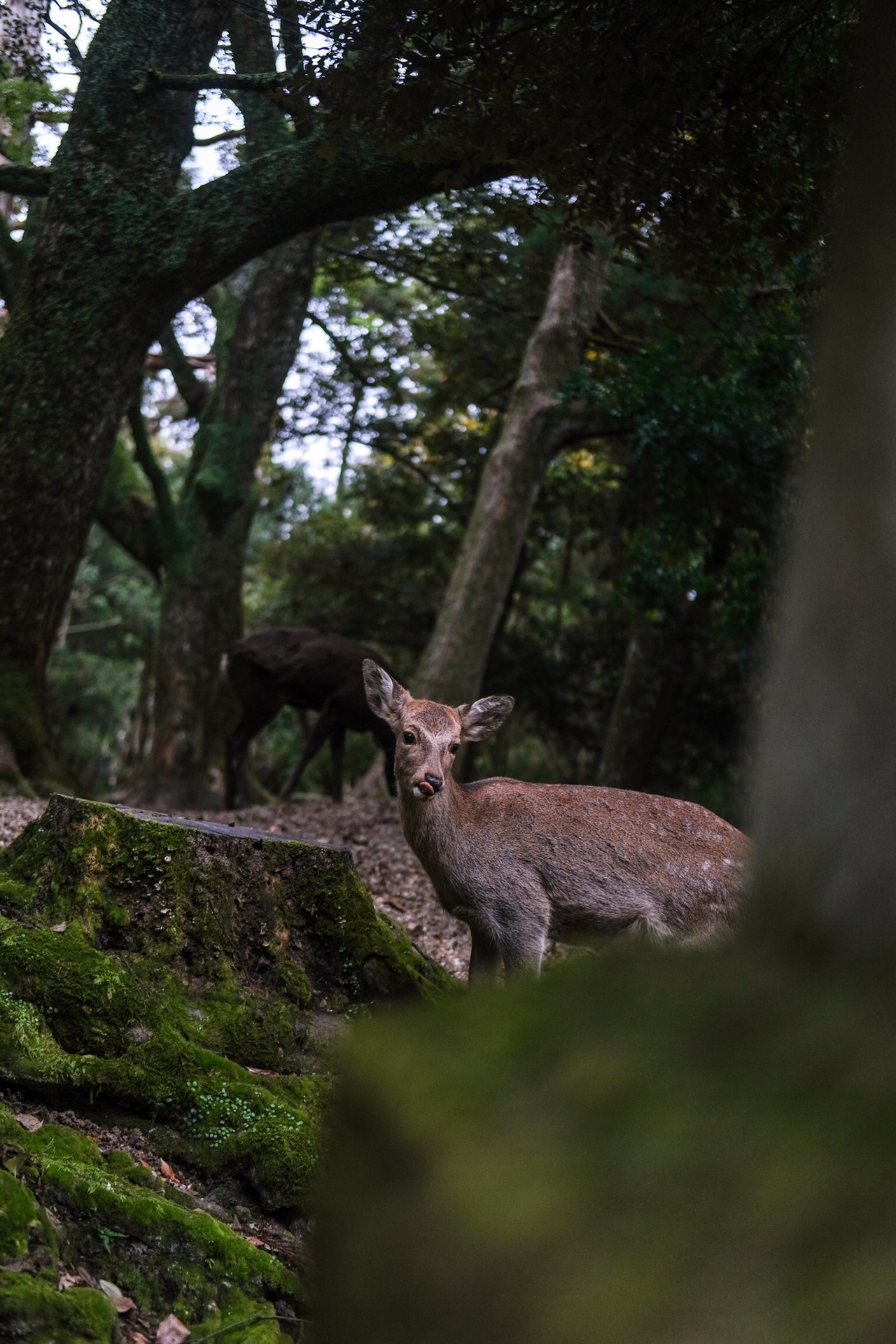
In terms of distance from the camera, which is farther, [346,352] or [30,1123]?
[346,352]

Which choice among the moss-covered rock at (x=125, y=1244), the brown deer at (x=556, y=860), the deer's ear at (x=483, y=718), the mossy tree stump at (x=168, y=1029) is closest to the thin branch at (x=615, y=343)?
the deer's ear at (x=483, y=718)

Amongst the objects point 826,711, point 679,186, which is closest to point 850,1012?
point 826,711

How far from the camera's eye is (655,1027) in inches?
66.4

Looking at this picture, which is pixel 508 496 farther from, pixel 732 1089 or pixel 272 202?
pixel 732 1089

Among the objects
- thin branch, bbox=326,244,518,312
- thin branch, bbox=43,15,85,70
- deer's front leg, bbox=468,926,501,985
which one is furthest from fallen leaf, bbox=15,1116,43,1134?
thin branch, bbox=326,244,518,312

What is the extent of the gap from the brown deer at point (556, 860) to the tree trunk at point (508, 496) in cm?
734

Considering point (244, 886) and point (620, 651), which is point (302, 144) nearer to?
point (244, 886)

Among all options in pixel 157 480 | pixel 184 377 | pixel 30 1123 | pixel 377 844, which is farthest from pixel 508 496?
pixel 30 1123

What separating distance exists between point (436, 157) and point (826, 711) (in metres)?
5.53

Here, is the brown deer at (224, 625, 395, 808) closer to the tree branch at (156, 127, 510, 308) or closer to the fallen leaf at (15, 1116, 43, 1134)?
the tree branch at (156, 127, 510, 308)

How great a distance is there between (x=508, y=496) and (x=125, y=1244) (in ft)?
40.1

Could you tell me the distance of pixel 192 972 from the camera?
4.98 m

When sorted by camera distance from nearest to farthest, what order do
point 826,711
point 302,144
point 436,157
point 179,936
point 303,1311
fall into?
point 826,711
point 303,1311
point 179,936
point 436,157
point 302,144

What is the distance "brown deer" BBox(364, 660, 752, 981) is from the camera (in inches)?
234
